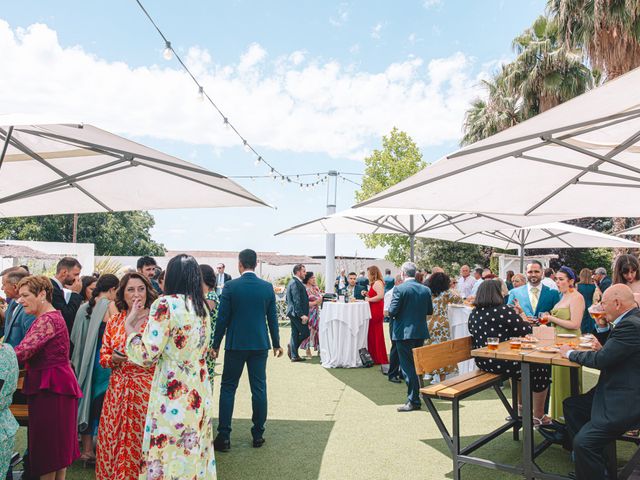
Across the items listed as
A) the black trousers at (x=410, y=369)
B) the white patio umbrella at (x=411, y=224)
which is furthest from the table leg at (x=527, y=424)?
the white patio umbrella at (x=411, y=224)

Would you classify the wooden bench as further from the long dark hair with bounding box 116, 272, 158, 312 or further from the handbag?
the handbag

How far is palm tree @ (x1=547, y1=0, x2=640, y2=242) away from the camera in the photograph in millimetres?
11586

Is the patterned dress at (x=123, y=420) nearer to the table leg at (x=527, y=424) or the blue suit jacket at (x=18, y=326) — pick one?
the blue suit jacket at (x=18, y=326)

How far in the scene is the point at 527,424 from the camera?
12.2 ft

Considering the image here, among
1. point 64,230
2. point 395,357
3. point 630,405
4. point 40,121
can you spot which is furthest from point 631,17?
point 64,230

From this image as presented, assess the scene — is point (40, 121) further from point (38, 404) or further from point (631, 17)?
point (631, 17)

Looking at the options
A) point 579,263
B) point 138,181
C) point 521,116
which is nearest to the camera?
point 138,181

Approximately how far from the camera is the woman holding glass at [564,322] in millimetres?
5105

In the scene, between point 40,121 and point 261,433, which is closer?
point 40,121

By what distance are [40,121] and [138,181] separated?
2.20 meters

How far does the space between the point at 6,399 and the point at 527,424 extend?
3464 mm

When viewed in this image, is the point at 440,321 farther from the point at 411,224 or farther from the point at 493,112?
the point at 493,112

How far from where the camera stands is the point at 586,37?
12.5m

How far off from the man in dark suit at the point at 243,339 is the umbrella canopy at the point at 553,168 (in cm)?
138
